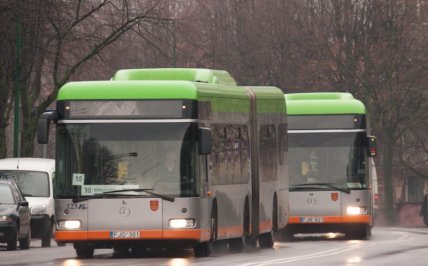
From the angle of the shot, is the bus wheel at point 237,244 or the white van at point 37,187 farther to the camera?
the white van at point 37,187

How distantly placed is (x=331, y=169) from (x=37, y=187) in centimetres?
661

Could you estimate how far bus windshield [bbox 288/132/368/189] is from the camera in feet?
109

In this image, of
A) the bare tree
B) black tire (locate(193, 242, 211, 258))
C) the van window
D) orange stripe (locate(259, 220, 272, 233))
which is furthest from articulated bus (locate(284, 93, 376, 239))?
black tire (locate(193, 242, 211, 258))

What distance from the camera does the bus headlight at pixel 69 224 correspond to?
23.0 meters

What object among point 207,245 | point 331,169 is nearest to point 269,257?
point 207,245

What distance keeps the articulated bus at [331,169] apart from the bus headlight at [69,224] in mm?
11117

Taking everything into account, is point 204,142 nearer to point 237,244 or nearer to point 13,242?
point 237,244

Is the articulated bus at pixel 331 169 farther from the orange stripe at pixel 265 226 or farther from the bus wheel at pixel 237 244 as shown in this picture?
the bus wheel at pixel 237 244

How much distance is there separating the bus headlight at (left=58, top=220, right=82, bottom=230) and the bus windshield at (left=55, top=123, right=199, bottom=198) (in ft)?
1.24

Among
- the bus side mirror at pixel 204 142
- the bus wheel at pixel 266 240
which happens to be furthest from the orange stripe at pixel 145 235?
the bus wheel at pixel 266 240

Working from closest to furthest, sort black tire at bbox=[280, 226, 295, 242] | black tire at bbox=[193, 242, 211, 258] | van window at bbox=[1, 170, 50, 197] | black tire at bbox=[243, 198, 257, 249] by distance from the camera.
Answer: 1. black tire at bbox=[193, 242, 211, 258]
2. black tire at bbox=[243, 198, 257, 249]
3. van window at bbox=[1, 170, 50, 197]
4. black tire at bbox=[280, 226, 295, 242]

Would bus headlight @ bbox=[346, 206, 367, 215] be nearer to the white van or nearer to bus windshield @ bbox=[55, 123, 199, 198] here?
the white van

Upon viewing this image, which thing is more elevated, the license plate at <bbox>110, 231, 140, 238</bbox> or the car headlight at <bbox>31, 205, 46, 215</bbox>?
the car headlight at <bbox>31, 205, 46, 215</bbox>

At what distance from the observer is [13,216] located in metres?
29.2
